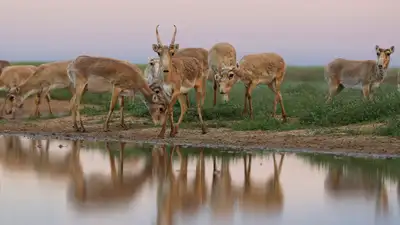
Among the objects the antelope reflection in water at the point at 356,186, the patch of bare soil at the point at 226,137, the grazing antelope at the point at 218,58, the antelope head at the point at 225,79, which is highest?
the grazing antelope at the point at 218,58

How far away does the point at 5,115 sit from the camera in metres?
28.4

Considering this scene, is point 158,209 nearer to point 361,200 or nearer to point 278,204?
point 278,204

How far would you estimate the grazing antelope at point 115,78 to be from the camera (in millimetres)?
22406

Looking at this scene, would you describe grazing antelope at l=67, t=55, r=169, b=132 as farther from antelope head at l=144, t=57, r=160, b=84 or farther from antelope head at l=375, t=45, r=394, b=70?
antelope head at l=375, t=45, r=394, b=70

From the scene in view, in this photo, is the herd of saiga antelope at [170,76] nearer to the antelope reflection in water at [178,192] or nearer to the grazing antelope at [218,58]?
the grazing antelope at [218,58]

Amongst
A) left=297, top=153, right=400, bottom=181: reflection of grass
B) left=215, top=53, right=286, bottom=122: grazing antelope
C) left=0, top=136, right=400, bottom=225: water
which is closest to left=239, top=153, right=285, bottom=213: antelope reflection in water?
left=0, top=136, right=400, bottom=225: water

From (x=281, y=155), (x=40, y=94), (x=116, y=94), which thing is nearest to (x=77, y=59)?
(x=116, y=94)

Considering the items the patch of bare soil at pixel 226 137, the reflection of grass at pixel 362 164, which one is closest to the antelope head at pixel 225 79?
the patch of bare soil at pixel 226 137

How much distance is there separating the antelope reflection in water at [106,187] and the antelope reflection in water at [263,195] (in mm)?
1628

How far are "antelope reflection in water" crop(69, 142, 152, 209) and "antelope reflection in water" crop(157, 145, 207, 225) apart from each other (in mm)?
362

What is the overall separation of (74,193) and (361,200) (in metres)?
4.18

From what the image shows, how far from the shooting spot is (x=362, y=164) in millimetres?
16047

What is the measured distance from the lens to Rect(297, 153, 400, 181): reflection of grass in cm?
1502

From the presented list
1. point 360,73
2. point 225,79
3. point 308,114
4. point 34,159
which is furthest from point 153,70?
point 360,73
